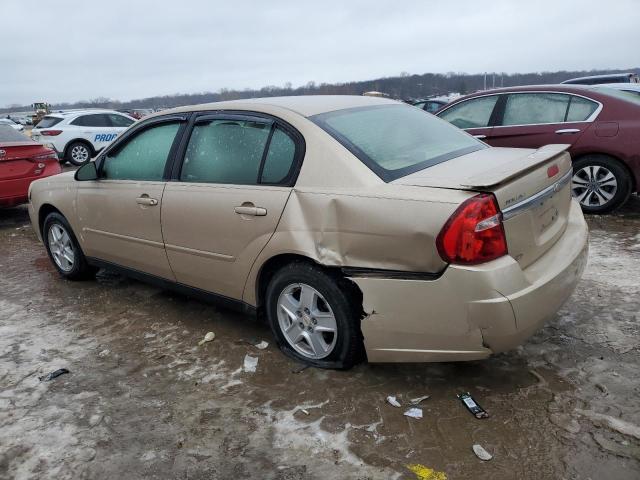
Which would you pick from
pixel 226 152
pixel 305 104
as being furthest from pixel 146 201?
pixel 305 104

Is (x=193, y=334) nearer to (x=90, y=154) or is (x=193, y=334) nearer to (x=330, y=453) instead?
(x=330, y=453)

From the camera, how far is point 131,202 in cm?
394

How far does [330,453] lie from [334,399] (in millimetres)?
443

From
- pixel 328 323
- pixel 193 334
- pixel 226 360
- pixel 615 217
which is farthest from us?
pixel 615 217

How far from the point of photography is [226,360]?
3371 millimetres

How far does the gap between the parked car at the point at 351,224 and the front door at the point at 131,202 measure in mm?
15

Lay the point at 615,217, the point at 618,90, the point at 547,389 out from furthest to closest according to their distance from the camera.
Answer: the point at 618,90, the point at 615,217, the point at 547,389

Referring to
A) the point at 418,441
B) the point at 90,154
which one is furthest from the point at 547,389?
the point at 90,154

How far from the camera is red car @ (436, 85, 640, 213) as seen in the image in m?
5.88

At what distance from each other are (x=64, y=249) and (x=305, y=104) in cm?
296

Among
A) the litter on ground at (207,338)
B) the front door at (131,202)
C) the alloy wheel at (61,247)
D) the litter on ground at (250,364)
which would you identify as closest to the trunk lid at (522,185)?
the litter on ground at (250,364)

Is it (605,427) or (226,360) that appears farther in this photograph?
(226,360)

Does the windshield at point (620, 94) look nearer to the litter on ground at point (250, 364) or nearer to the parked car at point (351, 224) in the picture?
the parked car at point (351, 224)

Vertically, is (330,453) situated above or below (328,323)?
below
